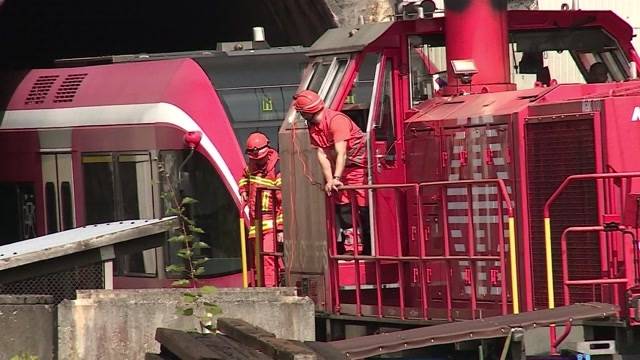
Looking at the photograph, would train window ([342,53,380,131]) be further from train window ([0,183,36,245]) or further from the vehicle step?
train window ([0,183,36,245])

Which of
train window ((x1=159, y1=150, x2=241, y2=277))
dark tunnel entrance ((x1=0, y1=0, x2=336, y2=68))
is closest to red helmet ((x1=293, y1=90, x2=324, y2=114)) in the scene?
train window ((x1=159, y1=150, x2=241, y2=277))

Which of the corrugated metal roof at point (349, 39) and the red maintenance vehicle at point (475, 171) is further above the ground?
the corrugated metal roof at point (349, 39)

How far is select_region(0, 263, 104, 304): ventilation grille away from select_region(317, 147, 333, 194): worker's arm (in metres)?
2.01

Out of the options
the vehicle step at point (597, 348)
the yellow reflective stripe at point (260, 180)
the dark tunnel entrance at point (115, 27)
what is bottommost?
the vehicle step at point (597, 348)

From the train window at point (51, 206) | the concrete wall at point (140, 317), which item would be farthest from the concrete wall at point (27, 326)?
the train window at point (51, 206)

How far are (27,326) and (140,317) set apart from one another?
0.84m

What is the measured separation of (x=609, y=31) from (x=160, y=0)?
45.3 feet

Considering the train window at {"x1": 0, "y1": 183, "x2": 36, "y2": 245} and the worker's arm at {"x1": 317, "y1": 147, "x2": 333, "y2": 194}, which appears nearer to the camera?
the worker's arm at {"x1": 317, "y1": 147, "x2": 333, "y2": 194}

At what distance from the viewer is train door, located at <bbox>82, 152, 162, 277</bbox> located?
17047 mm

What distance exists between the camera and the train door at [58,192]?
18.2 metres

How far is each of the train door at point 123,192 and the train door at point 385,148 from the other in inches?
242

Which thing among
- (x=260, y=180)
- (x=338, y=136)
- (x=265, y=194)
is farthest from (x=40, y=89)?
(x=338, y=136)

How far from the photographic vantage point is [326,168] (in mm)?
10984

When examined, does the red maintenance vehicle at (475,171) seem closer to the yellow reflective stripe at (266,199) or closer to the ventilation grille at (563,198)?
the ventilation grille at (563,198)
